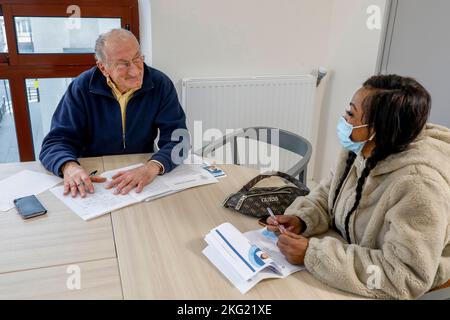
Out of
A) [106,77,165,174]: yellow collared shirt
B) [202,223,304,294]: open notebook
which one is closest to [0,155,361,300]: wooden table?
[202,223,304,294]: open notebook

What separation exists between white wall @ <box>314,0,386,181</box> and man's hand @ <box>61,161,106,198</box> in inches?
55.6

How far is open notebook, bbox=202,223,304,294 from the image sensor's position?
3.76ft

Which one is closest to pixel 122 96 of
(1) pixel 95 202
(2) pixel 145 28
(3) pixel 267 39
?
(1) pixel 95 202

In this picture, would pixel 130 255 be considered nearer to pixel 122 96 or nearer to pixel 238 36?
pixel 122 96

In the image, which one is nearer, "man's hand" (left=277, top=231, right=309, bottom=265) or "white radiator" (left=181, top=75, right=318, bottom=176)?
"man's hand" (left=277, top=231, right=309, bottom=265)

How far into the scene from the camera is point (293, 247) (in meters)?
1.20

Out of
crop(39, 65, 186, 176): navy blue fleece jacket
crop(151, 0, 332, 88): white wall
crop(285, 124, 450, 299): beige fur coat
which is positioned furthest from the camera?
crop(151, 0, 332, 88): white wall

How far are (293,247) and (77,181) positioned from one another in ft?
2.81

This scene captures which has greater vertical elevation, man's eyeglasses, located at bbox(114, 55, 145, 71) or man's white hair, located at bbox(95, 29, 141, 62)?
man's white hair, located at bbox(95, 29, 141, 62)

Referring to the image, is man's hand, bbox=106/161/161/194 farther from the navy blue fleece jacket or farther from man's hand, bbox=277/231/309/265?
man's hand, bbox=277/231/309/265

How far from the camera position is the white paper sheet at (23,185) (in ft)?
4.98

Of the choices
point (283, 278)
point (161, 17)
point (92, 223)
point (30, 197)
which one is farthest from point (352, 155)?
point (161, 17)
